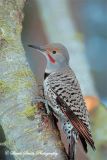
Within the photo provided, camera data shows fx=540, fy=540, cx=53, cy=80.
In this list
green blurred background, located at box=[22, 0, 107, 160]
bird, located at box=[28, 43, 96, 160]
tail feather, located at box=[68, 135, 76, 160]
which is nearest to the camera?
tail feather, located at box=[68, 135, 76, 160]

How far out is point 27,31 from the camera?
2287 mm

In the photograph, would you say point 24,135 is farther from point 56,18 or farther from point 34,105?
point 56,18

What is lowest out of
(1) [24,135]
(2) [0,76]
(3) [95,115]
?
(3) [95,115]

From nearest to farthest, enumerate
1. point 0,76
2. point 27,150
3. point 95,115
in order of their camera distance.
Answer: point 27,150, point 0,76, point 95,115

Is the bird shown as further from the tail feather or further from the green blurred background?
the green blurred background

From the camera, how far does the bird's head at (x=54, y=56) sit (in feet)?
6.09

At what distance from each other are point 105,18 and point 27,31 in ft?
1.13

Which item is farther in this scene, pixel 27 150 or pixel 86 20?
pixel 86 20

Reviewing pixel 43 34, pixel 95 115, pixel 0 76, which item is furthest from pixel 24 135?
pixel 43 34

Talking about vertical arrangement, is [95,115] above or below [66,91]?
below

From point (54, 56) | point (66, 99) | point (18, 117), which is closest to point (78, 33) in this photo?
point (54, 56)

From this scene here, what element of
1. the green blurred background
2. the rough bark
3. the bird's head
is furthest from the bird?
the green blurred background

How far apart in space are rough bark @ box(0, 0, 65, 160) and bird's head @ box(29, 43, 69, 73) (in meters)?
0.19

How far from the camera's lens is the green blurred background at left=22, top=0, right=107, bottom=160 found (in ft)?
7.32
